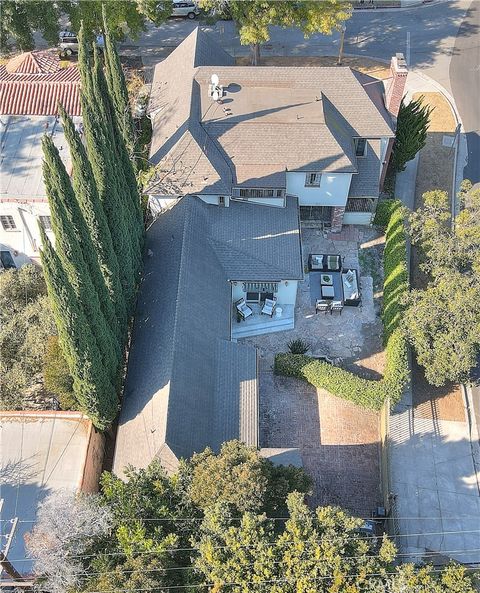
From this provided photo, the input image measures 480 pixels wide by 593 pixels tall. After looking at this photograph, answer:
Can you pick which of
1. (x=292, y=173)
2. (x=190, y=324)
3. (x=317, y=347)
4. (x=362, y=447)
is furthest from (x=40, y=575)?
(x=292, y=173)

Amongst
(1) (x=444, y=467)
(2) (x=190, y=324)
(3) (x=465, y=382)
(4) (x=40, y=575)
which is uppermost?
(2) (x=190, y=324)

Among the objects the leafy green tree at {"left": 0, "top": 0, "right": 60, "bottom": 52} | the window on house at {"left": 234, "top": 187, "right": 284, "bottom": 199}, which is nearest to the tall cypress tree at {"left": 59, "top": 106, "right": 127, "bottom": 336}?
the window on house at {"left": 234, "top": 187, "right": 284, "bottom": 199}

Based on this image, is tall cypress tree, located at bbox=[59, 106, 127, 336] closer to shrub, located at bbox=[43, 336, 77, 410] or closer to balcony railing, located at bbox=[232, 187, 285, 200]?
shrub, located at bbox=[43, 336, 77, 410]

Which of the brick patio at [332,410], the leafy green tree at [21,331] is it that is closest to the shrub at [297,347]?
the brick patio at [332,410]

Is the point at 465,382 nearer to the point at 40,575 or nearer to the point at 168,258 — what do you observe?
the point at 168,258

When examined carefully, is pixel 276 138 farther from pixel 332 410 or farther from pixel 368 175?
pixel 332 410

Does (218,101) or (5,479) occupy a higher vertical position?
(218,101)

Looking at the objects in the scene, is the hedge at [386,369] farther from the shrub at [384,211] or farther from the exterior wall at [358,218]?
the exterior wall at [358,218]
